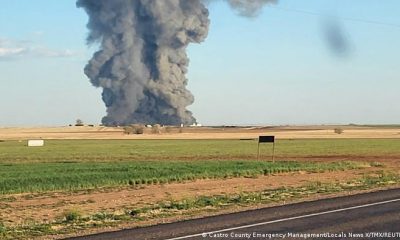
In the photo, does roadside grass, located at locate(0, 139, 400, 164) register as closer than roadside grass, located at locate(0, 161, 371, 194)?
No

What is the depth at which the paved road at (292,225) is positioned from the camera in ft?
40.8

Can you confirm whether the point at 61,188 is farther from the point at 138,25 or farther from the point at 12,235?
the point at 138,25

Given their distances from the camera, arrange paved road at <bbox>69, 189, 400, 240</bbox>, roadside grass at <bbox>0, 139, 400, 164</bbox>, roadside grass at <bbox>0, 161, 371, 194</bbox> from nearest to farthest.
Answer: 1. paved road at <bbox>69, 189, 400, 240</bbox>
2. roadside grass at <bbox>0, 161, 371, 194</bbox>
3. roadside grass at <bbox>0, 139, 400, 164</bbox>

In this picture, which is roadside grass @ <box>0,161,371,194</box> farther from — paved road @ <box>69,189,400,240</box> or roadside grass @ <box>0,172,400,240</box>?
paved road @ <box>69,189,400,240</box>

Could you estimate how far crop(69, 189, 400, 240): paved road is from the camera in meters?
12.4

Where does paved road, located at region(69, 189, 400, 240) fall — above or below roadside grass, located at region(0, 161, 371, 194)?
above

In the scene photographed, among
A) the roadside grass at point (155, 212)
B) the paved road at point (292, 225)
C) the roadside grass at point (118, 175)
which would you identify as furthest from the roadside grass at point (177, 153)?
the paved road at point (292, 225)

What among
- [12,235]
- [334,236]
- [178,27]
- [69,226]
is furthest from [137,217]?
[178,27]

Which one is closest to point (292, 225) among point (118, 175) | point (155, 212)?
point (155, 212)

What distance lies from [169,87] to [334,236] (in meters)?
167

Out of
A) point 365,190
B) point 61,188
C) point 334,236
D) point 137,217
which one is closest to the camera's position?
point 334,236

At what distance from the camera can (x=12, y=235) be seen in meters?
14.4

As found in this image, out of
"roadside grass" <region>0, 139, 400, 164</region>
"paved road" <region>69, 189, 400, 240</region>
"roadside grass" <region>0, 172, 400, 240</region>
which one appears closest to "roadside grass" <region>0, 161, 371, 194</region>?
"roadside grass" <region>0, 172, 400, 240</region>

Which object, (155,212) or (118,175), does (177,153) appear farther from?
(155,212)
